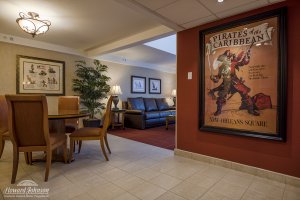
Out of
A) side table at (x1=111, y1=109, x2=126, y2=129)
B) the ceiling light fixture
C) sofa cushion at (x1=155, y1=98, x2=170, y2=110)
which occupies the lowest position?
side table at (x1=111, y1=109, x2=126, y2=129)

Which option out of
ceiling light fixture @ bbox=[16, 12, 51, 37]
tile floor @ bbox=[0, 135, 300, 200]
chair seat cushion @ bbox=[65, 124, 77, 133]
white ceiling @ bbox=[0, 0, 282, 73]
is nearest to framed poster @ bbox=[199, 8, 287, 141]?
white ceiling @ bbox=[0, 0, 282, 73]

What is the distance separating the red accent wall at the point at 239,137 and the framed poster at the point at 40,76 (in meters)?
3.31

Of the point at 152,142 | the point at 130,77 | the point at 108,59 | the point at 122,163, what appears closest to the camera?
the point at 122,163

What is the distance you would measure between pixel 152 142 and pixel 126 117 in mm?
2025

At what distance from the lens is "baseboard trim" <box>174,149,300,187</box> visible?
1.88 meters

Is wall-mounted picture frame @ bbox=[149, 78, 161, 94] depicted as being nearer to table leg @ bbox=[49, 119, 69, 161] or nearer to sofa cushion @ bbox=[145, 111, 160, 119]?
sofa cushion @ bbox=[145, 111, 160, 119]

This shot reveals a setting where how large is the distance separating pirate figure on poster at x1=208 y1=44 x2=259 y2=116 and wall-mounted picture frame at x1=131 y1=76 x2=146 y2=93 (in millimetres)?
4125

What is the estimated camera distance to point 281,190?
1761 millimetres

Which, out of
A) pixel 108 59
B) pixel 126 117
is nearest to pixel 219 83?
pixel 126 117

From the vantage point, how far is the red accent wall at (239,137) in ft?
6.04

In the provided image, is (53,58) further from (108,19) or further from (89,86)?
(108,19)

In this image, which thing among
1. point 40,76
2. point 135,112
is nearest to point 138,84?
point 135,112

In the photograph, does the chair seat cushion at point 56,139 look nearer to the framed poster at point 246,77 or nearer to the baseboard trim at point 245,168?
the baseboard trim at point 245,168

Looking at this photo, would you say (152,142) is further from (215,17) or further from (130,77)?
(130,77)
